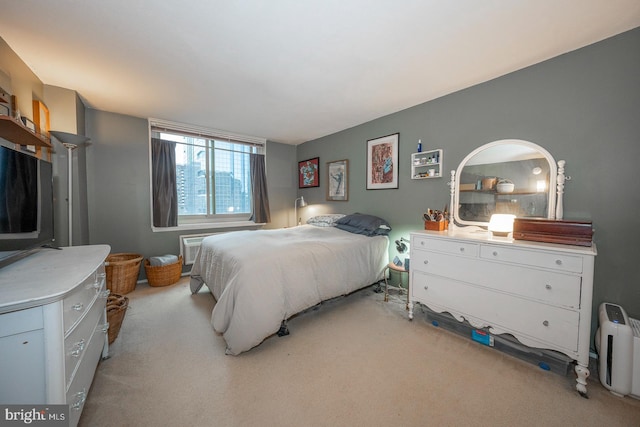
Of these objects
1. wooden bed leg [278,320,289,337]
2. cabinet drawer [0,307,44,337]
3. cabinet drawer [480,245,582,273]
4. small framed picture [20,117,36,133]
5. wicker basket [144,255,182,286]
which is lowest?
wooden bed leg [278,320,289,337]

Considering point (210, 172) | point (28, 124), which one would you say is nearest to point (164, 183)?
point (210, 172)

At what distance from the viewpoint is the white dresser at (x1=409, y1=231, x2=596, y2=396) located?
1.47m

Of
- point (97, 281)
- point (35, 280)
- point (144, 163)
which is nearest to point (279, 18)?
point (35, 280)

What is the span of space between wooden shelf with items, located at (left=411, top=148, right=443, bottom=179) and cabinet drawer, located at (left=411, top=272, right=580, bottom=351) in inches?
47.2

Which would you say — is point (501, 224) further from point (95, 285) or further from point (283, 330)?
point (95, 285)

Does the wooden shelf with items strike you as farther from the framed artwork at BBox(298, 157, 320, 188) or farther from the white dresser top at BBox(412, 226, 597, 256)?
the framed artwork at BBox(298, 157, 320, 188)

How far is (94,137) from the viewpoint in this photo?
2.99 meters

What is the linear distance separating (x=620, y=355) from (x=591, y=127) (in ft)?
5.23

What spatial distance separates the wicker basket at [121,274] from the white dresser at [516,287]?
134 inches

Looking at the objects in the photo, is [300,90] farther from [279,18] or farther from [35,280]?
[35,280]

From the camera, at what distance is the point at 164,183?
3.41m

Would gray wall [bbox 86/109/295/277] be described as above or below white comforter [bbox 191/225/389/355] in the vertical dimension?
above

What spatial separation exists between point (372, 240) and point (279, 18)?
7.60 feet

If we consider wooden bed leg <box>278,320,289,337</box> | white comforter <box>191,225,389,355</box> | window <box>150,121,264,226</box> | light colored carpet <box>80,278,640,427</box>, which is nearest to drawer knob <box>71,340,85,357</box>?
light colored carpet <box>80,278,640,427</box>
